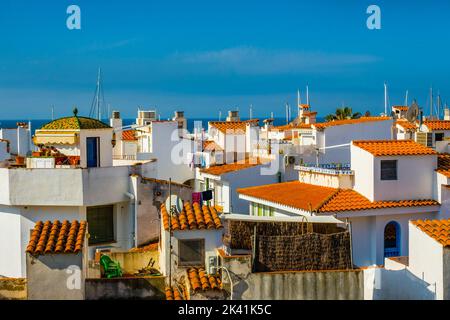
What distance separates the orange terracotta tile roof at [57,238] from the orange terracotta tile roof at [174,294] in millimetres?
1894

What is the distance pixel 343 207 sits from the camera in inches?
997

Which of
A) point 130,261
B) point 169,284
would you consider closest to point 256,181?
point 130,261

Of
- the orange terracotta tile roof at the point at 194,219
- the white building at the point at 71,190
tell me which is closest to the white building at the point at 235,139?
the white building at the point at 71,190

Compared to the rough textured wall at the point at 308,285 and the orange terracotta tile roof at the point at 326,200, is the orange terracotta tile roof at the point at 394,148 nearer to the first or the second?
the orange terracotta tile roof at the point at 326,200

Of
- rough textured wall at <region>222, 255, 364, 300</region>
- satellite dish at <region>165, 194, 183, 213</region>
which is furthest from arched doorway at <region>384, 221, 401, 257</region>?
rough textured wall at <region>222, 255, 364, 300</region>

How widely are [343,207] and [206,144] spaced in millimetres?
20813

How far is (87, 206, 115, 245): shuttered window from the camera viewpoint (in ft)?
80.5

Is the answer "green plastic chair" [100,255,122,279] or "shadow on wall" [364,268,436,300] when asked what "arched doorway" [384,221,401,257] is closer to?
"shadow on wall" [364,268,436,300]

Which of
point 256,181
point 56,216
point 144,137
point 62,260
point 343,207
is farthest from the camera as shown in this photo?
point 144,137

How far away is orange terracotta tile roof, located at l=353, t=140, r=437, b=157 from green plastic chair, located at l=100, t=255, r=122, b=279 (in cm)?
1072

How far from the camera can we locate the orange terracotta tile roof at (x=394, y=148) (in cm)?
2612
